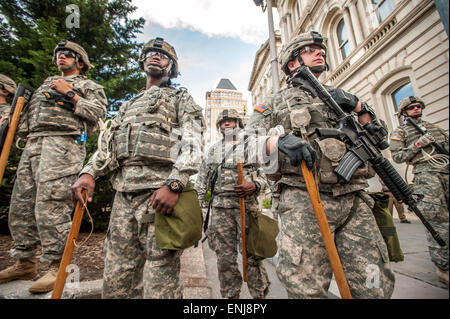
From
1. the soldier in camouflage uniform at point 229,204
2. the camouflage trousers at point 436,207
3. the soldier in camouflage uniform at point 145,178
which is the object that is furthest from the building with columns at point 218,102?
the camouflage trousers at point 436,207

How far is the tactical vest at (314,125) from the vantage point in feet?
4.08

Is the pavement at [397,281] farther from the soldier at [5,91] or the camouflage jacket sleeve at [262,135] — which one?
the soldier at [5,91]

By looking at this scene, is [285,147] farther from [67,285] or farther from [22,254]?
[22,254]

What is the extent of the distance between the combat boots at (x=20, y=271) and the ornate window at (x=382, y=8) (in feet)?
12.8

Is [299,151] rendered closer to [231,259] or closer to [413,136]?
[413,136]

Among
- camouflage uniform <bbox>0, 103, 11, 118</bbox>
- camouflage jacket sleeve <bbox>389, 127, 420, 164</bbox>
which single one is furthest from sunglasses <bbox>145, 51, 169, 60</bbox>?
camouflage uniform <bbox>0, 103, 11, 118</bbox>

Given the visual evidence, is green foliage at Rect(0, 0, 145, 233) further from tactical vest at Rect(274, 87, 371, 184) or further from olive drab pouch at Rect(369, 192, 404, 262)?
olive drab pouch at Rect(369, 192, 404, 262)

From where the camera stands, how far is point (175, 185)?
1271 mm

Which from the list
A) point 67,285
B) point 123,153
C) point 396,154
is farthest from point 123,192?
point 396,154

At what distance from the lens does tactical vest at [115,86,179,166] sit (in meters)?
1.54

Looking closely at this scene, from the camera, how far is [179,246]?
45.6 inches

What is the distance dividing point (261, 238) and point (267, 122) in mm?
1427

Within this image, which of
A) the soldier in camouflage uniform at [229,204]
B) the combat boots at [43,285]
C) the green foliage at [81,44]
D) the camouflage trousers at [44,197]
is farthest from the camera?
the green foliage at [81,44]

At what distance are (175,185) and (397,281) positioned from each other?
1.60m
